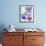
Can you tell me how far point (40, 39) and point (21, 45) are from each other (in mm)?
590

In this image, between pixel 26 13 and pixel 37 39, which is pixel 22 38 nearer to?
pixel 37 39

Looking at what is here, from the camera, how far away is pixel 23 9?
4258 mm

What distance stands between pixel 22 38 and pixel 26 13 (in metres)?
0.90

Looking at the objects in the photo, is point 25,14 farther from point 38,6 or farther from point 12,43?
point 12,43

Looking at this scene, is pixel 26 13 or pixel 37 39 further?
pixel 26 13

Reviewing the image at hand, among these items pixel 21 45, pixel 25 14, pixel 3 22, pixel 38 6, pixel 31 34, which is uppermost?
pixel 38 6

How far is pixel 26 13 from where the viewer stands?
169 inches

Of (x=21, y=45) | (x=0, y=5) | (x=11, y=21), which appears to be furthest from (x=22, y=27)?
(x=0, y=5)

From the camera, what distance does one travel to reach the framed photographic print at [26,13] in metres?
4.26

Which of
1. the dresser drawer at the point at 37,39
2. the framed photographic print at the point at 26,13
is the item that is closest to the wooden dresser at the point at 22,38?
the dresser drawer at the point at 37,39

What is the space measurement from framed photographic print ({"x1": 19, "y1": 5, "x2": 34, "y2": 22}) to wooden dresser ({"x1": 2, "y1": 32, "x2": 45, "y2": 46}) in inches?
24.5

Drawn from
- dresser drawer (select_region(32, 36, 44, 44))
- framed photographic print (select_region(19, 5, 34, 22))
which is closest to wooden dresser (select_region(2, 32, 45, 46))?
dresser drawer (select_region(32, 36, 44, 44))

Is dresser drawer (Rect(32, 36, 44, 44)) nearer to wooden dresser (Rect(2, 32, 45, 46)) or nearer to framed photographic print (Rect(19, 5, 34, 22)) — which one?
wooden dresser (Rect(2, 32, 45, 46))

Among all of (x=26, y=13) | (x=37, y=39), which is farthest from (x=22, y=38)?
(x=26, y=13)
